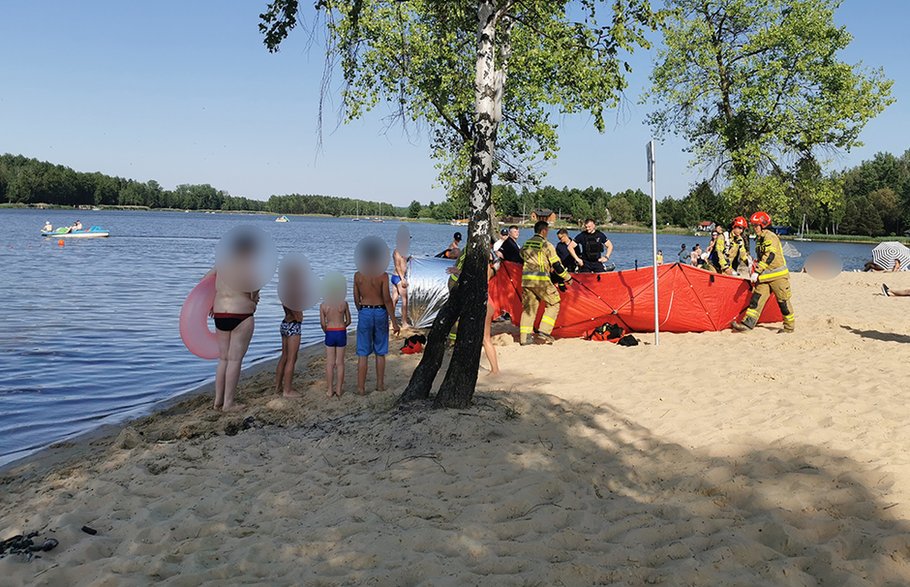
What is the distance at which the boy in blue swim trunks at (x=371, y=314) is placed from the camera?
25.5ft

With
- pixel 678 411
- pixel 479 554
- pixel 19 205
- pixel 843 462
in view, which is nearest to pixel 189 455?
pixel 479 554

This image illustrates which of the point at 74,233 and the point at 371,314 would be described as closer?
the point at 371,314

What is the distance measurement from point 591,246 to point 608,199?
123127 mm

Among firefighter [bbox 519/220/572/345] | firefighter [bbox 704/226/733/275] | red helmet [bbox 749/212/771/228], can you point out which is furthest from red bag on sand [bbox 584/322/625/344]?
firefighter [bbox 704/226/733/275]

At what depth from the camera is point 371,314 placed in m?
7.88

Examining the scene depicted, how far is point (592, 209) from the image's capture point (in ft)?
366

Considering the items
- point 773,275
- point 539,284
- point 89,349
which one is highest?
point 773,275

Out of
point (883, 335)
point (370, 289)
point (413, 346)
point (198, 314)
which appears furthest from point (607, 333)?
point (198, 314)

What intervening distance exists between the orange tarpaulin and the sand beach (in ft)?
11.3

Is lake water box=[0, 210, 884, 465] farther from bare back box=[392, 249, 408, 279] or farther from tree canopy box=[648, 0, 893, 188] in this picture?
tree canopy box=[648, 0, 893, 188]

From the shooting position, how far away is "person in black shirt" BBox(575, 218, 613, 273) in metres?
12.6

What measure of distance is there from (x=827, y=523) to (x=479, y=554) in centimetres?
206

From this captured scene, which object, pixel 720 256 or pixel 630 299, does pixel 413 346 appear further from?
pixel 720 256

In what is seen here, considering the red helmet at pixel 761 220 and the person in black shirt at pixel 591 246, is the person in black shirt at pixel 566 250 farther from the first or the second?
the red helmet at pixel 761 220
